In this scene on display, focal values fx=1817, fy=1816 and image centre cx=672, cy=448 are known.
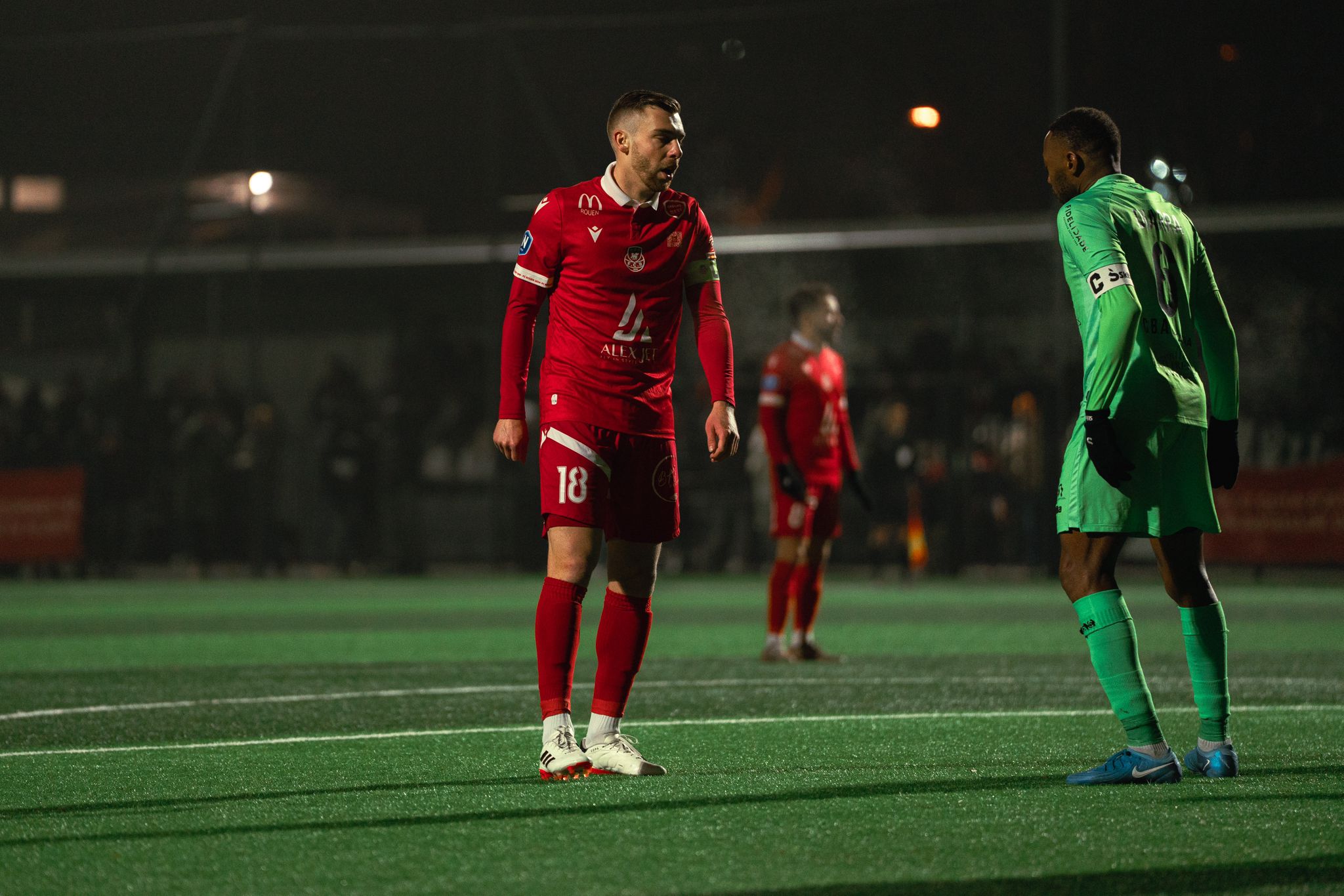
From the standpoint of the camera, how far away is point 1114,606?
5066mm

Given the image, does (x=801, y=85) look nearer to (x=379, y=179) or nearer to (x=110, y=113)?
(x=379, y=179)

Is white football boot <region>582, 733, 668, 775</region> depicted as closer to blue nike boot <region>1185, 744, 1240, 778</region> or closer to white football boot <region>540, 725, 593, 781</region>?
white football boot <region>540, 725, 593, 781</region>

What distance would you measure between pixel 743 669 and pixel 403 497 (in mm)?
13363

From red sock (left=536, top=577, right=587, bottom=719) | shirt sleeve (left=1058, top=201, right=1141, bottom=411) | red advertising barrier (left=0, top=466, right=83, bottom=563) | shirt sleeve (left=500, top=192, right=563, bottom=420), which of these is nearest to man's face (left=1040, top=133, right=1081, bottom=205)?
shirt sleeve (left=1058, top=201, right=1141, bottom=411)

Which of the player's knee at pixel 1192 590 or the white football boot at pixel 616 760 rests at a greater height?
the player's knee at pixel 1192 590

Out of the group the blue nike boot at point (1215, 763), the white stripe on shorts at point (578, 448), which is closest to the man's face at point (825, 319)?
the white stripe on shorts at point (578, 448)

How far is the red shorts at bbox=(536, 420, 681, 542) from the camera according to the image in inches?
208

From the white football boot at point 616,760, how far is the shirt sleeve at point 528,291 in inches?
39.3

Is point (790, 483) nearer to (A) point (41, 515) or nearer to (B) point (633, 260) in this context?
(B) point (633, 260)

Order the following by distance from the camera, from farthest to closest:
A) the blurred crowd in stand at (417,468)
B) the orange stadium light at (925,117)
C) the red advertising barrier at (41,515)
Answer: the orange stadium light at (925,117) → the red advertising barrier at (41,515) → the blurred crowd in stand at (417,468)

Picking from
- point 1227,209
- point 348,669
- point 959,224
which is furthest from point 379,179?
point 348,669

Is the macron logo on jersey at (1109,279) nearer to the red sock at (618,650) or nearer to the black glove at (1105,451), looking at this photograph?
the black glove at (1105,451)

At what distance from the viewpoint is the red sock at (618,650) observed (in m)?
5.44

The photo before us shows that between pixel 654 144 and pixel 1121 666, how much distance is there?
2.01m
